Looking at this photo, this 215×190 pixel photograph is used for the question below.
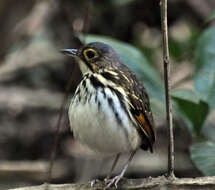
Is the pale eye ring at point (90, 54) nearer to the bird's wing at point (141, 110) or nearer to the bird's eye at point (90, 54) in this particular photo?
the bird's eye at point (90, 54)

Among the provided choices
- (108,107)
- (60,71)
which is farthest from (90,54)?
(60,71)

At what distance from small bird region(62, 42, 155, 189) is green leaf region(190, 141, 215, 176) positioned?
1.38 ft

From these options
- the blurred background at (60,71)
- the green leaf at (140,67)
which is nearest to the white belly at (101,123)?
the green leaf at (140,67)

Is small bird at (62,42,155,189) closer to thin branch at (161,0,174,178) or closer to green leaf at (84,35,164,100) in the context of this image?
thin branch at (161,0,174,178)

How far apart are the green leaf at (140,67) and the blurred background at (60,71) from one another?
60cm

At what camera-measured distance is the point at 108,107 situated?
3.42 m

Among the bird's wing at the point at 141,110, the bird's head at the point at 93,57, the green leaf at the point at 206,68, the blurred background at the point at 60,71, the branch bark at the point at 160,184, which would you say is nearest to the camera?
the branch bark at the point at 160,184

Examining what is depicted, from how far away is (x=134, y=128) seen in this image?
361 cm

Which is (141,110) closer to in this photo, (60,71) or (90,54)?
(90,54)

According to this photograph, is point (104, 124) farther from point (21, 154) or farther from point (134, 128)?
point (21, 154)

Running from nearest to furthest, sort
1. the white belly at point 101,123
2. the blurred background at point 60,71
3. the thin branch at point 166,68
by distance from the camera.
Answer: the thin branch at point 166,68, the white belly at point 101,123, the blurred background at point 60,71

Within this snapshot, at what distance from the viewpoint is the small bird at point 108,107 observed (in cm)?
344

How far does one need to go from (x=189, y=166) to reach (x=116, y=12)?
238 centimetres

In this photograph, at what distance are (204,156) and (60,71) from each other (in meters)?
3.68
